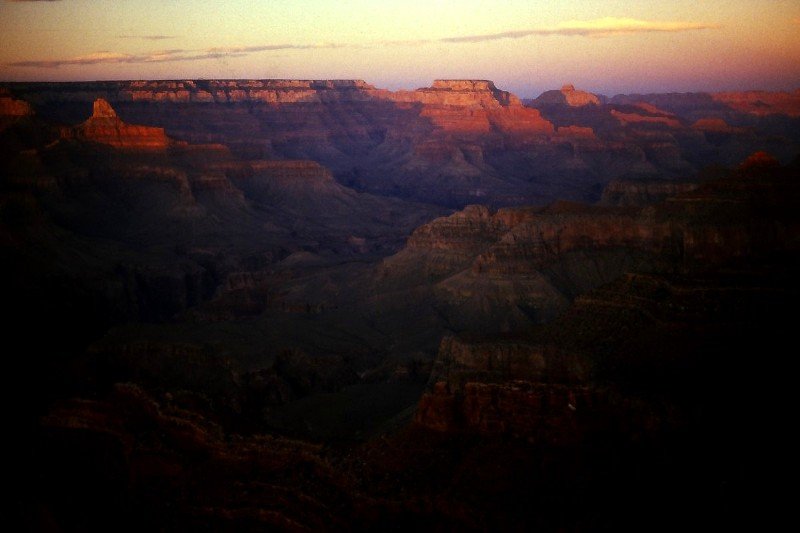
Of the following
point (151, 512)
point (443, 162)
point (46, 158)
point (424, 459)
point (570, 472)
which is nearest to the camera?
point (570, 472)

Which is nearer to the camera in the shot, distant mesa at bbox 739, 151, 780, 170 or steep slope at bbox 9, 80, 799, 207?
distant mesa at bbox 739, 151, 780, 170

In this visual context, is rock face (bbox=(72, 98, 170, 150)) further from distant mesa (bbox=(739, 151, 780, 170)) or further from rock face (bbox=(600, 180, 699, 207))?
distant mesa (bbox=(739, 151, 780, 170))

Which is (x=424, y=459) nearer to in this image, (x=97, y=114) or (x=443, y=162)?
(x=97, y=114)

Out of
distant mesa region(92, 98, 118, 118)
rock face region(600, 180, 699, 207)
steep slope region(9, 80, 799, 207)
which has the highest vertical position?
distant mesa region(92, 98, 118, 118)

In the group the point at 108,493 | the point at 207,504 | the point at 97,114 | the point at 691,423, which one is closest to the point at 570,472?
the point at 691,423

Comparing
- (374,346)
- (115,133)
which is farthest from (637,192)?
(115,133)

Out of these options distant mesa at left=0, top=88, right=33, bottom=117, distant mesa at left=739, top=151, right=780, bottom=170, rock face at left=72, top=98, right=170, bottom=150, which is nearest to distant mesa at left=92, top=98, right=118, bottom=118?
rock face at left=72, top=98, right=170, bottom=150
